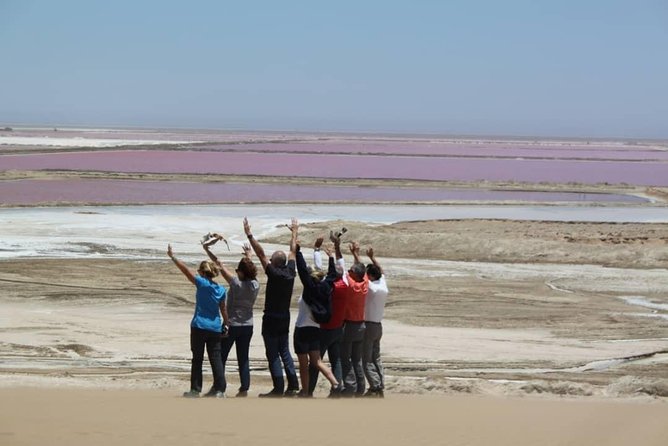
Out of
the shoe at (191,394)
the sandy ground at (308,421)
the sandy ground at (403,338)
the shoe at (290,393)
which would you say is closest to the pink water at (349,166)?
the sandy ground at (403,338)

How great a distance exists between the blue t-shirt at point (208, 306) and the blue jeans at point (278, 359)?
0.54 metres

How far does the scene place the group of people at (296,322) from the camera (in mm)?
11477

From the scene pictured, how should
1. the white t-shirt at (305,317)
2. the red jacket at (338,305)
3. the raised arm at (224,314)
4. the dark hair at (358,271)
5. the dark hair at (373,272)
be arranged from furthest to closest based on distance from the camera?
the dark hair at (373,272), the dark hair at (358,271), the red jacket at (338,305), the white t-shirt at (305,317), the raised arm at (224,314)

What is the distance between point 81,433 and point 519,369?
689 cm

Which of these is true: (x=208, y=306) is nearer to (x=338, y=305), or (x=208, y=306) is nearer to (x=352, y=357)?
(x=338, y=305)

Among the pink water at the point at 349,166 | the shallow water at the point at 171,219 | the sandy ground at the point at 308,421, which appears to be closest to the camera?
the sandy ground at the point at 308,421

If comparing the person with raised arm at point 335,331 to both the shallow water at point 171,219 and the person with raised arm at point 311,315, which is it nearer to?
the person with raised arm at point 311,315

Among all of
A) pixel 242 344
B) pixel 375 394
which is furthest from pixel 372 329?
pixel 242 344

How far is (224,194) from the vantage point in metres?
44.3

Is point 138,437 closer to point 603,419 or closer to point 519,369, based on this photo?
point 603,419

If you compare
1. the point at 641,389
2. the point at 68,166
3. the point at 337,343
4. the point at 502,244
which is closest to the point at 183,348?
the point at 337,343

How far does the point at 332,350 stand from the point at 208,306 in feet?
4.80

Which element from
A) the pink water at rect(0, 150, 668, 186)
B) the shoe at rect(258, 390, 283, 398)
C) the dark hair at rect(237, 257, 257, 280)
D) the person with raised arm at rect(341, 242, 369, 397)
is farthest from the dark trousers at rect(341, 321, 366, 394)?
the pink water at rect(0, 150, 668, 186)

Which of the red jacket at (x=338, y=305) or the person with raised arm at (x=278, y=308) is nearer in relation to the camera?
the person with raised arm at (x=278, y=308)
